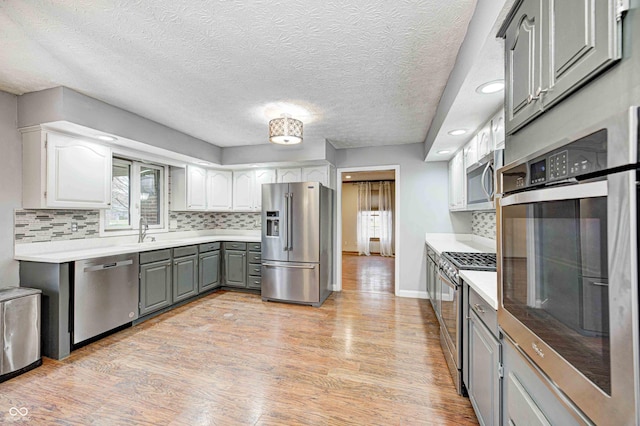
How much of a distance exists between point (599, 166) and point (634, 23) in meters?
0.30

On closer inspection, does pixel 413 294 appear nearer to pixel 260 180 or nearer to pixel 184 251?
pixel 260 180

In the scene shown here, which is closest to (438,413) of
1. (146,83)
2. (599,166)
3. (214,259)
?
(599,166)

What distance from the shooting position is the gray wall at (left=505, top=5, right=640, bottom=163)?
0.58m

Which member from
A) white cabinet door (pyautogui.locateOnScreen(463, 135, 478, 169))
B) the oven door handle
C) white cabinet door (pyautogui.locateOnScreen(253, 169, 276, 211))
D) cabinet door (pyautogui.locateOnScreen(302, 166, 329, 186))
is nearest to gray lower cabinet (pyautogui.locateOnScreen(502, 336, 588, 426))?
the oven door handle

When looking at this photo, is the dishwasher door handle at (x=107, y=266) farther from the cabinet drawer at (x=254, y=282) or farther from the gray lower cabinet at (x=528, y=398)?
the gray lower cabinet at (x=528, y=398)

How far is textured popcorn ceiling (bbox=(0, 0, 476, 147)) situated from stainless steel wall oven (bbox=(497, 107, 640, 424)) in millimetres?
1261

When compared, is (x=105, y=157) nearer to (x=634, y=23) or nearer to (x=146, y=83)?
(x=146, y=83)

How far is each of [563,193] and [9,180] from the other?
4.15 meters

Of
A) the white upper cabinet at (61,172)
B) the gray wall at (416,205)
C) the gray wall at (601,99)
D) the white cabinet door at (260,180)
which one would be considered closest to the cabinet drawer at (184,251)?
the white upper cabinet at (61,172)

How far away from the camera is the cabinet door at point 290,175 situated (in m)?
4.79

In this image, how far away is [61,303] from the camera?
8.36 feet

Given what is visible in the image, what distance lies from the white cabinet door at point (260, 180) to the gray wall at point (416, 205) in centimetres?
185

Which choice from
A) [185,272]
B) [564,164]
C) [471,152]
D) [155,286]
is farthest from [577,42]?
[185,272]

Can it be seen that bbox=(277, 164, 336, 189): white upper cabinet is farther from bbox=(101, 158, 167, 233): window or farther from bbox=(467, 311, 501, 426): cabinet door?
bbox=(467, 311, 501, 426): cabinet door
